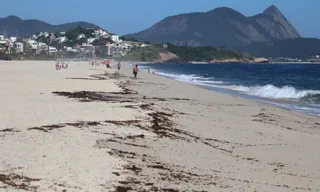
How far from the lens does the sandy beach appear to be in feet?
18.4

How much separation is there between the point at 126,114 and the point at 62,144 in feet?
15.0

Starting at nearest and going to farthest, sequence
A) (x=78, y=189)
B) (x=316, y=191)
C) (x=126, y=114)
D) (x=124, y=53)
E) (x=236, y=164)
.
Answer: (x=78, y=189)
(x=316, y=191)
(x=236, y=164)
(x=126, y=114)
(x=124, y=53)

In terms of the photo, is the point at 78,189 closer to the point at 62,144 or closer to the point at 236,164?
the point at 62,144

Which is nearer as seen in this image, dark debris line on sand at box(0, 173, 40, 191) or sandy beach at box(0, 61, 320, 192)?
dark debris line on sand at box(0, 173, 40, 191)

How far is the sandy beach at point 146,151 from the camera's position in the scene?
562cm

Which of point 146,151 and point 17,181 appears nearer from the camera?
point 17,181

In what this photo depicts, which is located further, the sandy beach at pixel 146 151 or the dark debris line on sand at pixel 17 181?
the sandy beach at pixel 146 151

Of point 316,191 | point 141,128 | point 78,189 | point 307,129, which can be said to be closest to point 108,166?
point 78,189

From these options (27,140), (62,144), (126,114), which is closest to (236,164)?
(62,144)

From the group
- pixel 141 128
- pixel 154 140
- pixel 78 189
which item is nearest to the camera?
pixel 78 189

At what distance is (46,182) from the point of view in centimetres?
520

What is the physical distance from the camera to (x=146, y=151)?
7.50m

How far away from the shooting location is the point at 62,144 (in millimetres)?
7262

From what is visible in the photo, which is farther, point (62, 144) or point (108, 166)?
point (62, 144)
